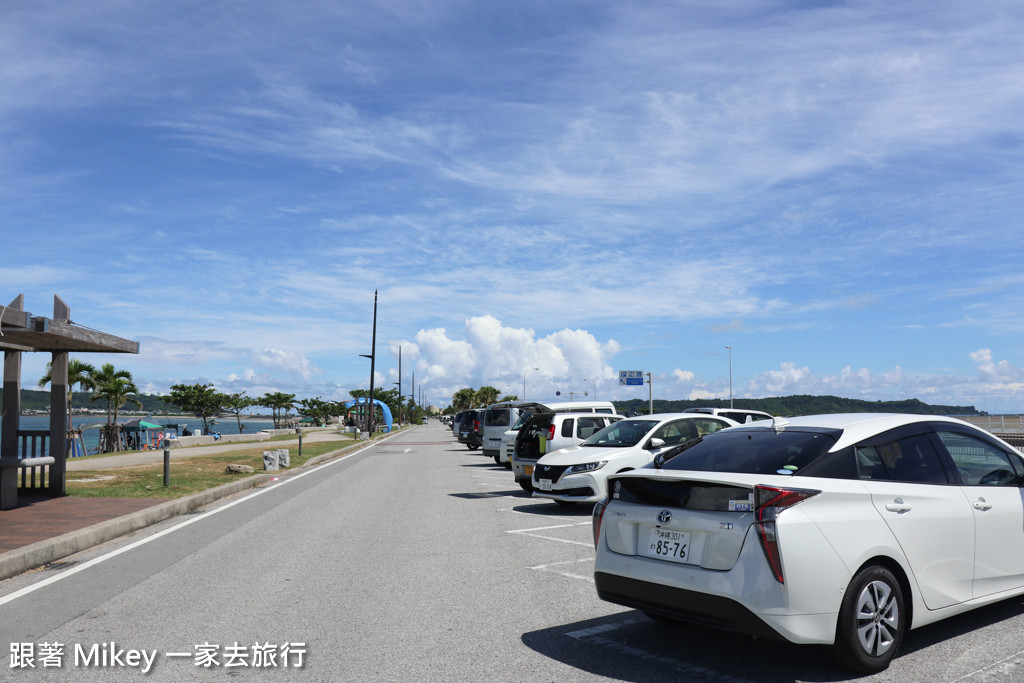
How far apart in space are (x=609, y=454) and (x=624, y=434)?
90 cm

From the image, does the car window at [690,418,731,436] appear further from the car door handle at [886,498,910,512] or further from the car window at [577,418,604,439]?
the car door handle at [886,498,910,512]

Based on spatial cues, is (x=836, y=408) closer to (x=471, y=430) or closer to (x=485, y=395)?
(x=471, y=430)

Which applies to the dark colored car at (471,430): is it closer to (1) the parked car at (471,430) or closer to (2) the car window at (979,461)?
(1) the parked car at (471,430)

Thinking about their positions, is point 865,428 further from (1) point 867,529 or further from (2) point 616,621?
(2) point 616,621

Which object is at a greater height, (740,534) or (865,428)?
(865,428)

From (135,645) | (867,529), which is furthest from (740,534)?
(135,645)

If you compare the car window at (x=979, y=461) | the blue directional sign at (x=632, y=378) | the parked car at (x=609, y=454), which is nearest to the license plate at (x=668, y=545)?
the car window at (x=979, y=461)

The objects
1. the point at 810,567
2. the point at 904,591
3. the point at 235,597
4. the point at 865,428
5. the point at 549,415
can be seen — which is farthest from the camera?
the point at 549,415

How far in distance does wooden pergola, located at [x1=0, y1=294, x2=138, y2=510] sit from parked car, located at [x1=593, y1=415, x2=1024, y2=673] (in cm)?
962

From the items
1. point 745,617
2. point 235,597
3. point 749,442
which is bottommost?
point 235,597

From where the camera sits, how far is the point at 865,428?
17.3 feet

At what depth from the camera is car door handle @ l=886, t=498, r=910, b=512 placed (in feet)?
15.8

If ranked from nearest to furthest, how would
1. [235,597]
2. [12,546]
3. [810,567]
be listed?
[810,567]
[235,597]
[12,546]

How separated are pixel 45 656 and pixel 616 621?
13.1 feet
